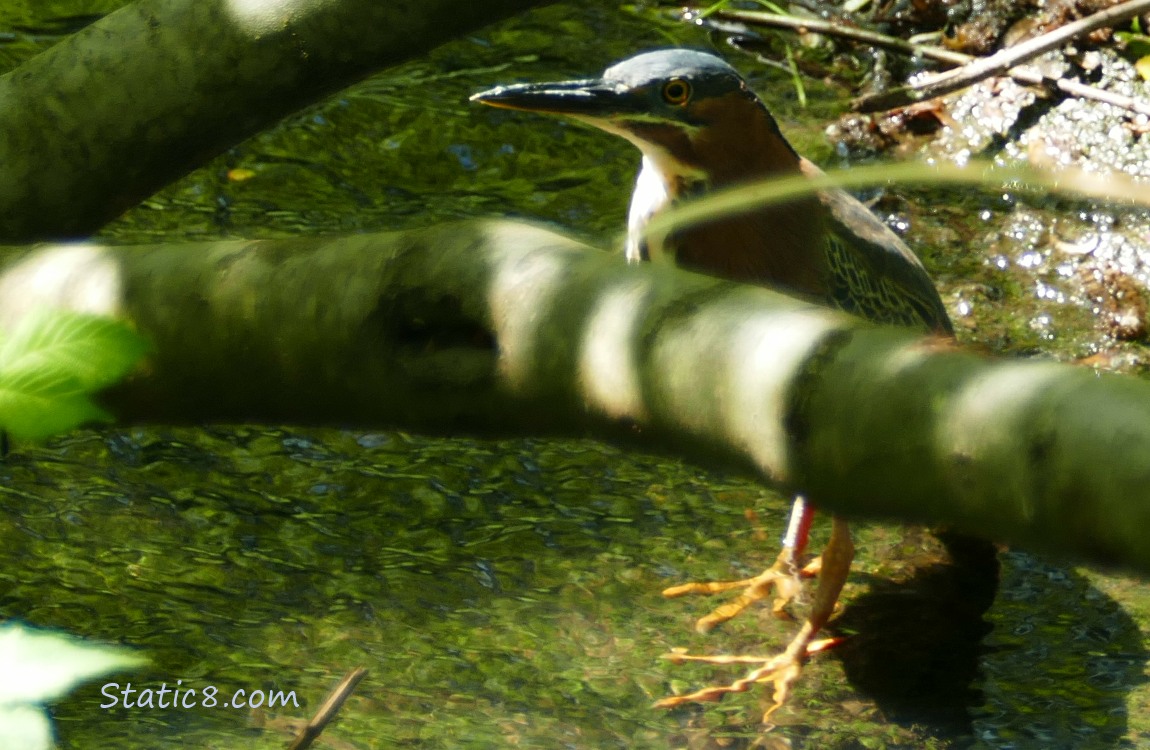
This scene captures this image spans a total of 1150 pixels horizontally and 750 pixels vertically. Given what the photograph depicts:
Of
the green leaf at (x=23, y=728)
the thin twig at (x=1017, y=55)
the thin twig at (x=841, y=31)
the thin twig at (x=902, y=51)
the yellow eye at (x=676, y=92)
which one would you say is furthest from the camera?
the thin twig at (x=841, y=31)

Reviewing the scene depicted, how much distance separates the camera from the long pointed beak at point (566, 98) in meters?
3.16

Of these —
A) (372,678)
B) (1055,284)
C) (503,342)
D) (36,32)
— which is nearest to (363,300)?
(503,342)

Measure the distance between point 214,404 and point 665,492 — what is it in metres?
2.60

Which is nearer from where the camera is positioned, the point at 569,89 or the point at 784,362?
the point at 784,362

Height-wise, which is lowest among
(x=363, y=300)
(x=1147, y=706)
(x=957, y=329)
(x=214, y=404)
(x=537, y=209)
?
(x=1147, y=706)

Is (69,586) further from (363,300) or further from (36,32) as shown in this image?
(36,32)

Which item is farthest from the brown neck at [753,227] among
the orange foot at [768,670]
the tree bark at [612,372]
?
the tree bark at [612,372]

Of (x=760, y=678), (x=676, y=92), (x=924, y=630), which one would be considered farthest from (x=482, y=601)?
(x=676, y=92)

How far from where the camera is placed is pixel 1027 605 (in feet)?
11.6

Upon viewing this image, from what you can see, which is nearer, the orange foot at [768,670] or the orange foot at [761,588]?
the orange foot at [768,670]

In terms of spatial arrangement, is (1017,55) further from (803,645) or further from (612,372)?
(612,372)

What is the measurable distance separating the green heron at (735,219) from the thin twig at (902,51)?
110 cm

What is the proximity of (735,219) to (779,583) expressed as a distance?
0.98 metres

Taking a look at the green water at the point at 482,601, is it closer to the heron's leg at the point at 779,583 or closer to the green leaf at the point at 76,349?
the heron's leg at the point at 779,583
